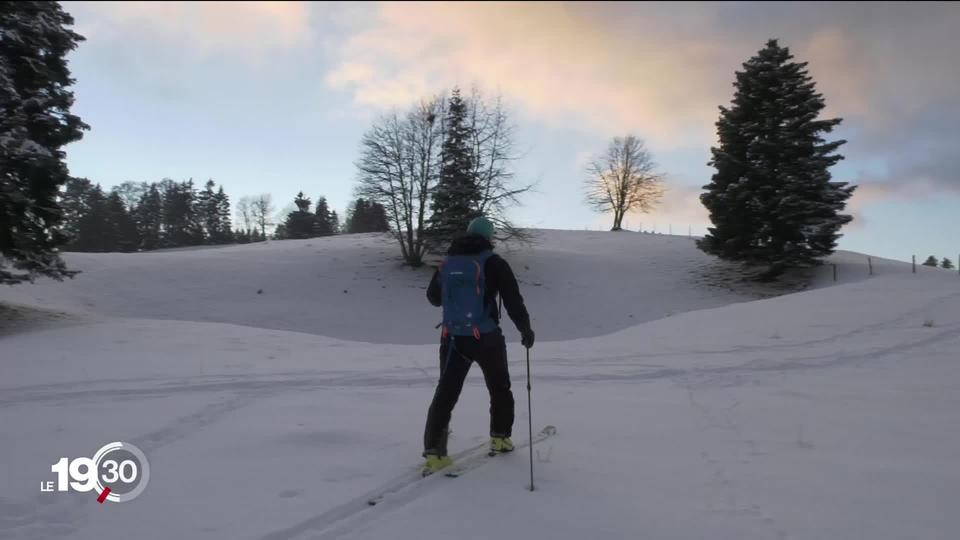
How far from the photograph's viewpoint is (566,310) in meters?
25.0

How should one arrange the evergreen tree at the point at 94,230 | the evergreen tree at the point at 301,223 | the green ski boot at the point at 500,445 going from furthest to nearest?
the evergreen tree at the point at 301,223, the evergreen tree at the point at 94,230, the green ski boot at the point at 500,445

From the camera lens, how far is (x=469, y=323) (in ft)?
13.9

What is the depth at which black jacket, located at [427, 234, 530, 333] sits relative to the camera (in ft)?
13.8

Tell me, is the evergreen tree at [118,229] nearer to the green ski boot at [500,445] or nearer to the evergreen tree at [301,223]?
the evergreen tree at [301,223]

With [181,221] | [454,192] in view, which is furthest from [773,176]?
[181,221]

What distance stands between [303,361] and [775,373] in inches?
276

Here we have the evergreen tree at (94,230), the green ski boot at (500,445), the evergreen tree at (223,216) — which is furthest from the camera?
the evergreen tree at (223,216)

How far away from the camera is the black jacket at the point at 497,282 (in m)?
4.21

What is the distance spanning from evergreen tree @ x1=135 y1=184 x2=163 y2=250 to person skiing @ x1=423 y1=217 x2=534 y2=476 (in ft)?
260

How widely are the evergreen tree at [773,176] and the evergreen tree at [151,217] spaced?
231 feet

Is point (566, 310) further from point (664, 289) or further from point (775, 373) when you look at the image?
point (775, 373)

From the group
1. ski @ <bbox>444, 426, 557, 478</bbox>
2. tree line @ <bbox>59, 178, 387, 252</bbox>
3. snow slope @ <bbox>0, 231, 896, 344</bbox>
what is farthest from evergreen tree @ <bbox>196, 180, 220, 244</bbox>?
ski @ <bbox>444, 426, 557, 478</bbox>

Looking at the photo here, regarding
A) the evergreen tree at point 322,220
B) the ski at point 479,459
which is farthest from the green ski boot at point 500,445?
the evergreen tree at point 322,220

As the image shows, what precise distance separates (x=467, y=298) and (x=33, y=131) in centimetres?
1506
